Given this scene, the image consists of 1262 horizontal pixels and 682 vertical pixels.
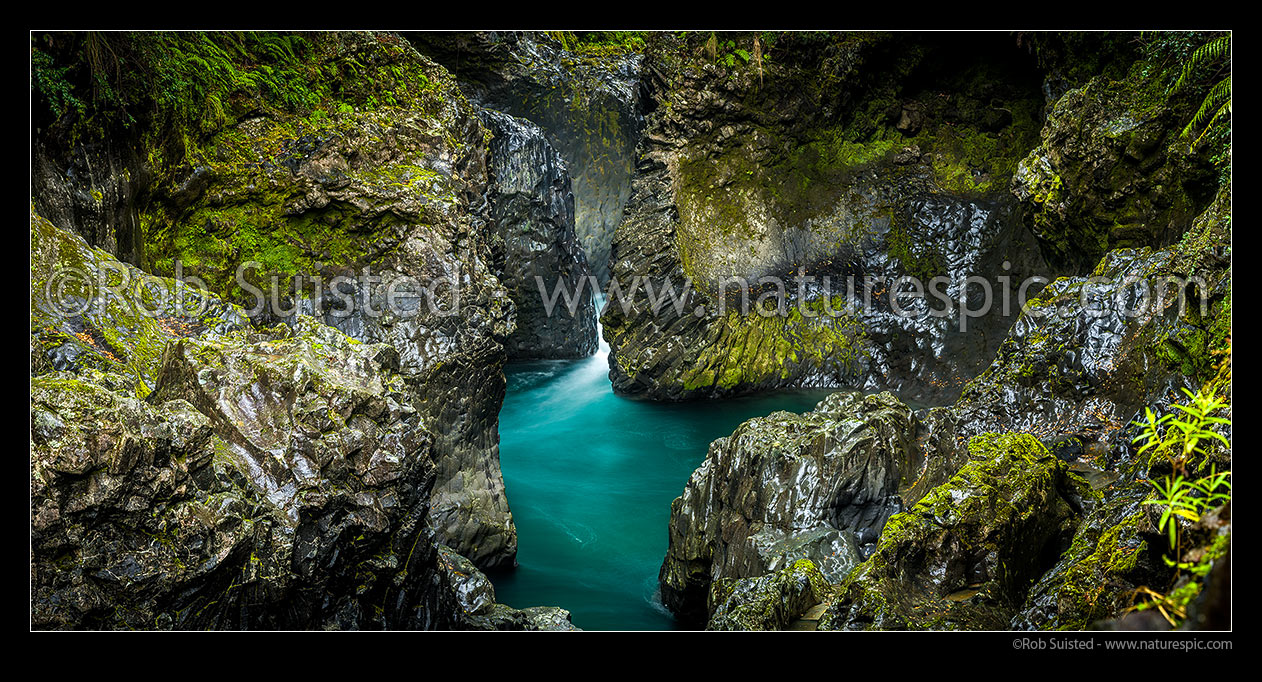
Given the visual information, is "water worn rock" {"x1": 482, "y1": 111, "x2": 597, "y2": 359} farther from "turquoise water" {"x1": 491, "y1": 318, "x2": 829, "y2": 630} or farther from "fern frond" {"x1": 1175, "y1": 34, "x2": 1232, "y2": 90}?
"fern frond" {"x1": 1175, "y1": 34, "x2": 1232, "y2": 90}

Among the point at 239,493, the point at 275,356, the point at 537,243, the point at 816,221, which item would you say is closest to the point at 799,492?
the point at 275,356

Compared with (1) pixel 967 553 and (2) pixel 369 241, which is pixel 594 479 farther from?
(1) pixel 967 553

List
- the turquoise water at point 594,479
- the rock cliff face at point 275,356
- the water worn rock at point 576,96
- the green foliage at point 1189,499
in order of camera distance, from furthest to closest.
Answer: the water worn rock at point 576,96
the turquoise water at point 594,479
the rock cliff face at point 275,356
the green foliage at point 1189,499

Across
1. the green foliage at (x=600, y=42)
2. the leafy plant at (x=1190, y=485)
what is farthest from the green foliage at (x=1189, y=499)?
the green foliage at (x=600, y=42)

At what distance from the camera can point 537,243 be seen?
1426 cm

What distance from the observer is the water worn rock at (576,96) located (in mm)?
14461

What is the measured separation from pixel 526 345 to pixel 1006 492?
488 inches

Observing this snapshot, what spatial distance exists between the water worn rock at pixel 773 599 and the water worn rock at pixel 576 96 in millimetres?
11476

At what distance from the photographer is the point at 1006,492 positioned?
403cm

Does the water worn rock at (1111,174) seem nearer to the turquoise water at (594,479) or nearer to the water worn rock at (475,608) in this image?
the turquoise water at (594,479)

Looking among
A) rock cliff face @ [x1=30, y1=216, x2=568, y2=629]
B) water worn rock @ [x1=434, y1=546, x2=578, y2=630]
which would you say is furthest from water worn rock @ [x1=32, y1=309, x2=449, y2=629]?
water worn rock @ [x1=434, y1=546, x2=578, y2=630]

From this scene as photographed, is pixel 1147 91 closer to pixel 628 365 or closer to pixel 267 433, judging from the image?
pixel 628 365

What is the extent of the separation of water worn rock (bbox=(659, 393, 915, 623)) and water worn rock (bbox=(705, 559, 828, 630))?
1.52 feet

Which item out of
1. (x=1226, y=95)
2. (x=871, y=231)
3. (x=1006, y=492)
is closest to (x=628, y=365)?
(x=871, y=231)
